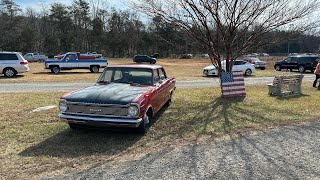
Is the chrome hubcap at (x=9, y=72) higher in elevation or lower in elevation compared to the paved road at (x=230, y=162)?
higher

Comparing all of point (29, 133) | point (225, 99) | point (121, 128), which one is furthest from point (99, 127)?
point (225, 99)

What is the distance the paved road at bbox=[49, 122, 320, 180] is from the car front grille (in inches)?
43.8

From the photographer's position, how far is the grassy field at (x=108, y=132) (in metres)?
4.88

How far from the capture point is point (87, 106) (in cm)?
586

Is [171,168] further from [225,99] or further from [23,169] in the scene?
[225,99]

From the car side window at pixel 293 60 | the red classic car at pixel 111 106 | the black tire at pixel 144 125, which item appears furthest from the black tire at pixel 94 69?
the black tire at pixel 144 125

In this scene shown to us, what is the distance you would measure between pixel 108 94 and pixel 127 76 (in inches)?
58.8

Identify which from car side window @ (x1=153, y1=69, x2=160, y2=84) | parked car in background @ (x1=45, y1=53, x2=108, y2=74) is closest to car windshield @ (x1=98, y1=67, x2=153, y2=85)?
car side window @ (x1=153, y1=69, x2=160, y2=84)

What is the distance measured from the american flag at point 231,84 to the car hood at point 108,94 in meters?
5.16

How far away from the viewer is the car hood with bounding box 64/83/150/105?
230 inches

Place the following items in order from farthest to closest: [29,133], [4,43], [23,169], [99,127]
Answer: [4,43] < [29,133] < [99,127] < [23,169]

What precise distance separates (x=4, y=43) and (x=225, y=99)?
2389 inches

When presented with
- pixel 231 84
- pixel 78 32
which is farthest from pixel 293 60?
pixel 78 32

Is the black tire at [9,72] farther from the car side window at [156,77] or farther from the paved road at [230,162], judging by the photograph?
the paved road at [230,162]
